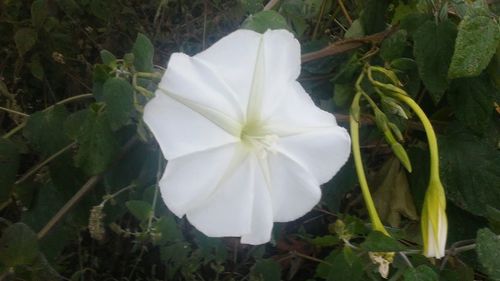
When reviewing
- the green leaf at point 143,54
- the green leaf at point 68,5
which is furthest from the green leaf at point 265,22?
the green leaf at point 68,5

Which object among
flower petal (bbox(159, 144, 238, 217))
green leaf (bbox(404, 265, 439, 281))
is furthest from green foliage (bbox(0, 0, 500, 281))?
flower petal (bbox(159, 144, 238, 217))

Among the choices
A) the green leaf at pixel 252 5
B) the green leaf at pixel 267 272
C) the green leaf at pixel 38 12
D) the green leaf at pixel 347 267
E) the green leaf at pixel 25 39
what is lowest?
the green leaf at pixel 267 272

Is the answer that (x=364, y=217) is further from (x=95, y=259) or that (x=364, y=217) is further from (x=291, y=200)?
(x=291, y=200)

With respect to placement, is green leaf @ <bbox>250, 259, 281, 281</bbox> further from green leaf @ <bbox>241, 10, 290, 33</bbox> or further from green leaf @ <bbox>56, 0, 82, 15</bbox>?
green leaf @ <bbox>56, 0, 82, 15</bbox>

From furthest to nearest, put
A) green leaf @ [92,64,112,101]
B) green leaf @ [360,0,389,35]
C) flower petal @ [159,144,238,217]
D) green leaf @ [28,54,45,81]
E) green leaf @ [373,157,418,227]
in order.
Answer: green leaf @ [28,54,45,81] → green leaf @ [373,157,418,227] → green leaf @ [360,0,389,35] → green leaf @ [92,64,112,101] → flower petal @ [159,144,238,217]

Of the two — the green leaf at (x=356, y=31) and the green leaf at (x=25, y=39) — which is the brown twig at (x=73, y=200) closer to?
the green leaf at (x=356, y=31)

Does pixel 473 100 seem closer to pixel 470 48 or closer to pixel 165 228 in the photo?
pixel 470 48
